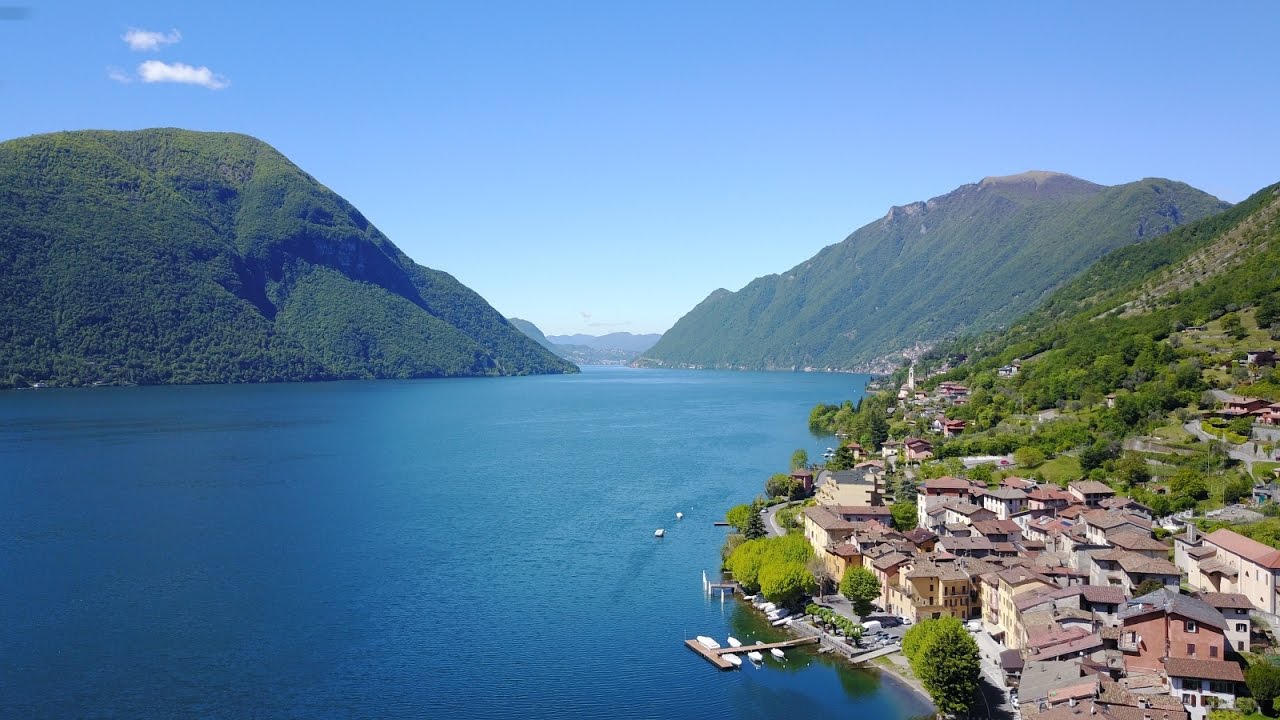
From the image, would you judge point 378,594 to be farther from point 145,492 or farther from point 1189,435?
point 1189,435

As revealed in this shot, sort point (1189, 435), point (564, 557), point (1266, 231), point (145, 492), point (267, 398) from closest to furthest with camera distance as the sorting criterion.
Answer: point (564, 557) < point (1189, 435) < point (145, 492) < point (1266, 231) < point (267, 398)

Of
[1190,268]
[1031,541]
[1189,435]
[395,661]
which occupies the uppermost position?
[1190,268]

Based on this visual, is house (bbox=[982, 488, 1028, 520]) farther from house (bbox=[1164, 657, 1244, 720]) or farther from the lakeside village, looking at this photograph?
house (bbox=[1164, 657, 1244, 720])

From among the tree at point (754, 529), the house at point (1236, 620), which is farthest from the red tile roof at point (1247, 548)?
the tree at point (754, 529)

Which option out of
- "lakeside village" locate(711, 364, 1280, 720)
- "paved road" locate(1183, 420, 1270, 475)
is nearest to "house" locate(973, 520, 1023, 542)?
"lakeside village" locate(711, 364, 1280, 720)

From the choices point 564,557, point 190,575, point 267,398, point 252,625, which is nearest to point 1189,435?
point 564,557
